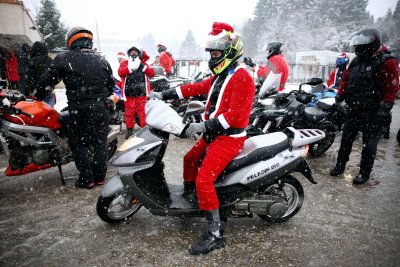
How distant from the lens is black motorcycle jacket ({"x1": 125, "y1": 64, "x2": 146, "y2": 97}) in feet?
23.6

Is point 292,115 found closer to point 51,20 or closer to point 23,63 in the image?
point 23,63

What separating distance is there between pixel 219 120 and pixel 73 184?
9.72ft

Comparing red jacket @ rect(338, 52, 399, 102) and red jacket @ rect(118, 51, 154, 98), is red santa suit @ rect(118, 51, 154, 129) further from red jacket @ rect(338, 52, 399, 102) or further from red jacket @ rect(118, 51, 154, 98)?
red jacket @ rect(338, 52, 399, 102)

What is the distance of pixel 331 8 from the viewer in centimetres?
→ 4450

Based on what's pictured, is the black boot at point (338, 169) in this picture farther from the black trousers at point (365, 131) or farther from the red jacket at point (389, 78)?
the red jacket at point (389, 78)

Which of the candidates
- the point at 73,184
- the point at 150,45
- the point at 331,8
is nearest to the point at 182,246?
the point at 73,184

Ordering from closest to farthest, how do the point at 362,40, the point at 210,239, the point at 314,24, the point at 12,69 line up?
the point at 210,239 < the point at 362,40 < the point at 12,69 < the point at 314,24

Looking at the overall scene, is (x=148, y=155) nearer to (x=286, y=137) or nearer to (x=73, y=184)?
(x=286, y=137)

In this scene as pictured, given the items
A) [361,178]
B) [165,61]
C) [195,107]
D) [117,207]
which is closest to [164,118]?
[195,107]

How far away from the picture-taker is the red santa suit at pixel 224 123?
9.46ft

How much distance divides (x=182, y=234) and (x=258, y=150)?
4.21 ft

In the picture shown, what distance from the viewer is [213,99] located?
10.5 feet

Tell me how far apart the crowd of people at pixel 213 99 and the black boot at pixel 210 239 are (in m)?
0.01

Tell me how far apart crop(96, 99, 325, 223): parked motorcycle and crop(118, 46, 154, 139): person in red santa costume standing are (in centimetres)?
417
